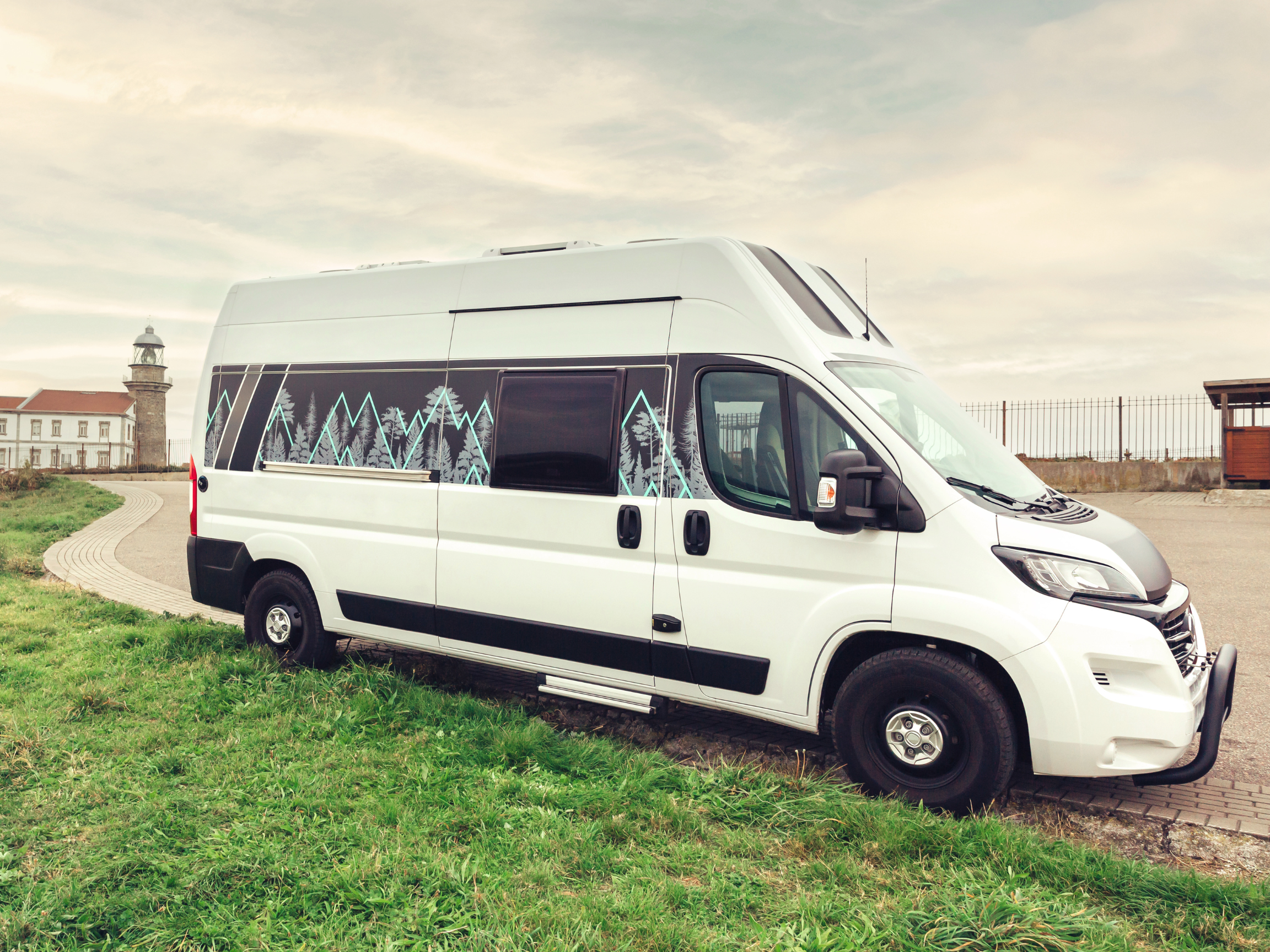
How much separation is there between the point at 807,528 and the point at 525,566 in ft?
5.79

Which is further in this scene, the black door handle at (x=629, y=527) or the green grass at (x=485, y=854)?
the black door handle at (x=629, y=527)

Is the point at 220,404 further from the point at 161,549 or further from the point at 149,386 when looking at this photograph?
the point at 149,386

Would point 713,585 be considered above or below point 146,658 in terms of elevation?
above

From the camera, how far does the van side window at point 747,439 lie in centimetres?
469

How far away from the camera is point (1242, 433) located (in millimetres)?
23547

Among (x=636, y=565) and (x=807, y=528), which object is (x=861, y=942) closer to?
(x=807, y=528)

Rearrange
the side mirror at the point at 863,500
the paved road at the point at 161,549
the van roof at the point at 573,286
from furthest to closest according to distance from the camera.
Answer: the paved road at the point at 161,549
the van roof at the point at 573,286
the side mirror at the point at 863,500

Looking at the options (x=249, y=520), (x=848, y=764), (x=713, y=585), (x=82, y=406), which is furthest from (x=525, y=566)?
(x=82, y=406)

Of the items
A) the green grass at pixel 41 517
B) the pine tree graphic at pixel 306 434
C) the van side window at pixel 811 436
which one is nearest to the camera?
the van side window at pixel 811 436

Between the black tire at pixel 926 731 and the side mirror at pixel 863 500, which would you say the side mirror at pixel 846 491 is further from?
→ the black tire at pixel 926 731

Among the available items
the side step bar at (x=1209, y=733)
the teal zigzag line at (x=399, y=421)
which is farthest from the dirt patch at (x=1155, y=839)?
the teal zigzag line at (x=399, y=421)

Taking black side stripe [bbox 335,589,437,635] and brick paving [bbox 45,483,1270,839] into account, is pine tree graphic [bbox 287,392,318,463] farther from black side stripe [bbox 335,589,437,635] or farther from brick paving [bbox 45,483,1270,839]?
brick paving [bbox 45,483,1270,839]

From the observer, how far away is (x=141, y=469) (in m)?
45.3

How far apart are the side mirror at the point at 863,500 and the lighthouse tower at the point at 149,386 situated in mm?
93977
